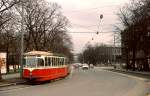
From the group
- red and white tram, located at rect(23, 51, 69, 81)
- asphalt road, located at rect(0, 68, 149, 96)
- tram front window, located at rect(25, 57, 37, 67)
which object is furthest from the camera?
tram front window, located at rect(25, 57, 37, 67)

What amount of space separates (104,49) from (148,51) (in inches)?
4506

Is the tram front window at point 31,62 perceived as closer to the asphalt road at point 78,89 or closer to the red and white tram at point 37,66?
the red and white tram at point 37,66

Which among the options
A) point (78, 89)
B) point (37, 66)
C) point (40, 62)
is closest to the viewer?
point (78, 89)

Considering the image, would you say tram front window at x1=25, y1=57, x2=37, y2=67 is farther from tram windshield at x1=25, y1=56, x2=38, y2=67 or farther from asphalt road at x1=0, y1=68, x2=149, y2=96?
asphalt road at x1=0, y1=68, x2=149, y2=96

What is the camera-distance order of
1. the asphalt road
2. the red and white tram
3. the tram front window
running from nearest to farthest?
the asphalt road, the red and white tram, the tram front window

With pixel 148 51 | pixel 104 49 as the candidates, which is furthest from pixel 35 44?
pixel 104 49

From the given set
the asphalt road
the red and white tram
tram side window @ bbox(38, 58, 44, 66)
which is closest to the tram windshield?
the red and white tram

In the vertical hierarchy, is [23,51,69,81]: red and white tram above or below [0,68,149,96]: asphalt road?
above

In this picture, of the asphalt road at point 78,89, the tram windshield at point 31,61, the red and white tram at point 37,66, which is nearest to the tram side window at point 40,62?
the red and white tram at point 37,66

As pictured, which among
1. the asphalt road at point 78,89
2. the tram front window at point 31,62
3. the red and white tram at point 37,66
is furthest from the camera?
the tram front window at point 31,62

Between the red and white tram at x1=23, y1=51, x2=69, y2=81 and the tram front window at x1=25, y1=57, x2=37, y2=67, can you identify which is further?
the tram front window at x1=25, y1=57, x2=37, y2=67

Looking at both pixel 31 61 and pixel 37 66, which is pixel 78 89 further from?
pixel 31 61

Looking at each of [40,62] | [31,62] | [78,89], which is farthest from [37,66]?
[78,89]

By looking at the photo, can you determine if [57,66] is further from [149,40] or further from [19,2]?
[149,40]
